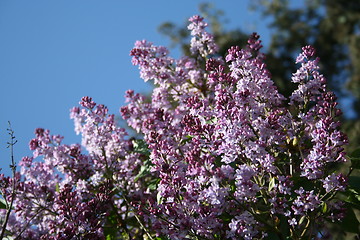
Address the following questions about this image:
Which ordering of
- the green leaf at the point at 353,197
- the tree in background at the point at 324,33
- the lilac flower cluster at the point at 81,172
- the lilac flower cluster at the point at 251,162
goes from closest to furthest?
the lilac flower cluster at the point at 251,162 < the green leaf at the point at 353,197 < the lilac flower cluster at the point at 81,172 < the tree in background at the point at 324,33

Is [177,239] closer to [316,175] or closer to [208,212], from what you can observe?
[208,212]

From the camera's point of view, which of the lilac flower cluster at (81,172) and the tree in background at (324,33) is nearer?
the lilac flower cluster at (81,172)

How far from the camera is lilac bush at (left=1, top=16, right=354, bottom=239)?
217 cm

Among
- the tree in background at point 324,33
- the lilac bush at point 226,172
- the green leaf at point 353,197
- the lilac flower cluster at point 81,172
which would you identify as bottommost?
the green leaf at point 353,197

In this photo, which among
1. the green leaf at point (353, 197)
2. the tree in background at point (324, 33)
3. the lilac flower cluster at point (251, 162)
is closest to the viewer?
the lilac flower cluster at point (251, 162)

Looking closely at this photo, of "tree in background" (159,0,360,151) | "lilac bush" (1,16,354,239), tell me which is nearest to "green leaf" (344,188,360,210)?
"lilac bush" (1,16,354,239)

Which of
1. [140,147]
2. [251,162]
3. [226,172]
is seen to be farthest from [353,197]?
[140,147]

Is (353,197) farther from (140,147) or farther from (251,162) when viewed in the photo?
(140,147)

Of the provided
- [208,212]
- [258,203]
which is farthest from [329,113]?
[208,212]

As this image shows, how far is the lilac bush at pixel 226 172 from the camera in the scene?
2168 mm

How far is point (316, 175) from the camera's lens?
2209 millimetres

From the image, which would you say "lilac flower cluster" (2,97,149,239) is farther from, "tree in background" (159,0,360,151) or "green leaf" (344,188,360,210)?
"tree in background" (159,0,360,151)

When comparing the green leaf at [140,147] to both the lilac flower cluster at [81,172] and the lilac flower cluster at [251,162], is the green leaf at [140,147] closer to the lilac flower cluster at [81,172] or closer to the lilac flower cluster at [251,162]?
the lilac flower cluster at [81,172]

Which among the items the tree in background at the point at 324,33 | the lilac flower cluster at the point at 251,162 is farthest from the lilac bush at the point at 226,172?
the tree in background at the point at 324,33
